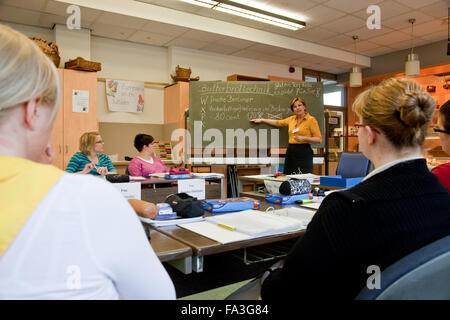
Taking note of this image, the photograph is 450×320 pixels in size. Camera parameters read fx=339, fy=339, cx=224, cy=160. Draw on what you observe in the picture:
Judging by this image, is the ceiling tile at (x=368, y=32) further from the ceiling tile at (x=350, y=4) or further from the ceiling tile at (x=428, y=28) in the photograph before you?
the ceiling tile at (x=350, y=4)

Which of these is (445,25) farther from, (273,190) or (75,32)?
(75,32)

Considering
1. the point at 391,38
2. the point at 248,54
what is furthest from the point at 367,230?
the point at 391,38

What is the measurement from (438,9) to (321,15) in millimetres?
1789

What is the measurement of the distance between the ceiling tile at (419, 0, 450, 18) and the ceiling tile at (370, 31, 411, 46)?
79 cm

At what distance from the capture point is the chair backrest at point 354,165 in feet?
13.2

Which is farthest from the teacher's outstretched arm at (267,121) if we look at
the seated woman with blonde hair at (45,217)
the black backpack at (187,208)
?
the seated woman with blonde hair at (45,217)

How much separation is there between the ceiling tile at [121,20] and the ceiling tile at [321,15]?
8.56 ft

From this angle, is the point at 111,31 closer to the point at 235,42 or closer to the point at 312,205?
the point at 235,42

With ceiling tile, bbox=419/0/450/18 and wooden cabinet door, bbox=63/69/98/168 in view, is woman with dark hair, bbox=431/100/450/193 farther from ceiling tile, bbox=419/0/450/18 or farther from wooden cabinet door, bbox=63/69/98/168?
wooden cabinet door, bbox=63/69/98/168

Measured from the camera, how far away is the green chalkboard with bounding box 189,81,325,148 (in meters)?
5.09

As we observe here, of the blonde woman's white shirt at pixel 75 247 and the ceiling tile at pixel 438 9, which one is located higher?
the ceiling tile at pixel 438 9

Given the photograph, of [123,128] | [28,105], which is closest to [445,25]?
[123,128]

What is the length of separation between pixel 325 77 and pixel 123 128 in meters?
5.17

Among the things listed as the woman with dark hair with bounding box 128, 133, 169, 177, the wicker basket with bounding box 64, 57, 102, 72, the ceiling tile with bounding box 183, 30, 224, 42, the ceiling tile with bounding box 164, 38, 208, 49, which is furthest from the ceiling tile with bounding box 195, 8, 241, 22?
the woman with dark hair with bounding box 128, 133, 169, 177
